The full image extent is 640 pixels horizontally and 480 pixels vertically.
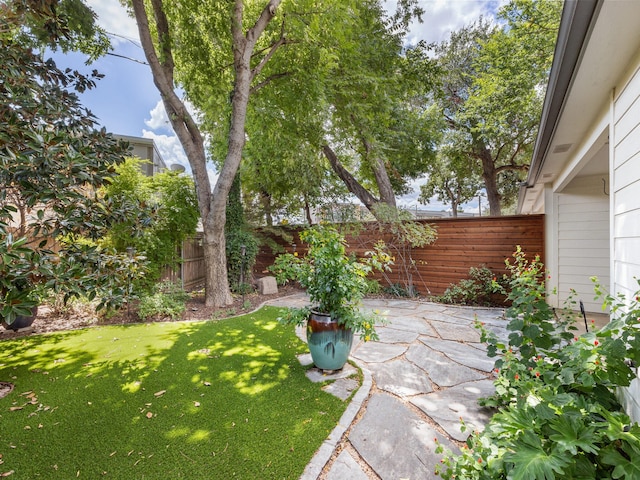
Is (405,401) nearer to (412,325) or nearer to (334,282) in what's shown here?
(334,282)

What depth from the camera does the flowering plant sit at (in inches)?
108

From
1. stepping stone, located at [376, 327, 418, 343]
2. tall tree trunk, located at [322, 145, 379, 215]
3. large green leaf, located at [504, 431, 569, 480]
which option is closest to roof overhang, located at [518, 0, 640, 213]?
large green leaf, located at [504, 431, 569, 480]

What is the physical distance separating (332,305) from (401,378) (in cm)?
107

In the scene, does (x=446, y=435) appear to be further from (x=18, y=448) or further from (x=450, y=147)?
(x=450, y=147)

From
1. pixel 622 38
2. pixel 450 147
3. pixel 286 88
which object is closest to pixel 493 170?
pixel 450 147

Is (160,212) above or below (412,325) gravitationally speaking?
above

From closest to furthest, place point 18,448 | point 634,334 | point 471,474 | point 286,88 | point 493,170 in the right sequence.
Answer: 1. point 634,334
2. point 471,474
3. point 18,448
4. point 286,88
5. point 493,170

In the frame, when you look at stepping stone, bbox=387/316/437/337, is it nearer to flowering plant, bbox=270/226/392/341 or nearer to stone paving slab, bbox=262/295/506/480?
stone paving slab, bbox=262/295/506/480

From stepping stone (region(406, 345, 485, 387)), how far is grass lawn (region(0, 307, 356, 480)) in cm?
117

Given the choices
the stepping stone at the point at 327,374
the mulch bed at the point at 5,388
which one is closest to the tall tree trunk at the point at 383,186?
the stepping stone at the point at 327,374

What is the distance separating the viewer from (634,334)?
116 cm

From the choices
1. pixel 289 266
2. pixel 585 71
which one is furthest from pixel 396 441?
pixel 585 71

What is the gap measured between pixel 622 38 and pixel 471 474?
2.64m

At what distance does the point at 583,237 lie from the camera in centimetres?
499
